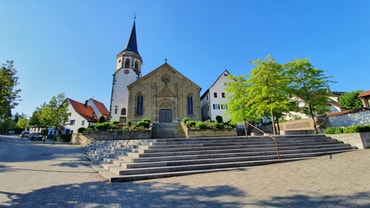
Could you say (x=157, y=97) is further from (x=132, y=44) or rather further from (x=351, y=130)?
(x=351, y=130)

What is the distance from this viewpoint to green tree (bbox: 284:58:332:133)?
51.3 ft

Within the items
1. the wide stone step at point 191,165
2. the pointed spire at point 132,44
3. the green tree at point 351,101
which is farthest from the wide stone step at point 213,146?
the pointed spire at point 132,44

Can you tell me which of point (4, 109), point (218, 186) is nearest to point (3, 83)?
point (4, 109)

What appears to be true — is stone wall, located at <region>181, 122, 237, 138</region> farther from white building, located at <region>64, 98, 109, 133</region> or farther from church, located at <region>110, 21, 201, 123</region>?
white building, located at <region>64, 98, 109, 133</region>

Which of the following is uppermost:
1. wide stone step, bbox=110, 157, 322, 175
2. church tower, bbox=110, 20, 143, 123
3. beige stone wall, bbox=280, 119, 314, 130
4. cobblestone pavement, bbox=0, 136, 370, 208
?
church tower, bbox=110, 20, 143, 123

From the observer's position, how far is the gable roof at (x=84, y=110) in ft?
111

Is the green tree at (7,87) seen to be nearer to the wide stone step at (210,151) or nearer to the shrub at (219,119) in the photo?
the wide stone step at (210,151)

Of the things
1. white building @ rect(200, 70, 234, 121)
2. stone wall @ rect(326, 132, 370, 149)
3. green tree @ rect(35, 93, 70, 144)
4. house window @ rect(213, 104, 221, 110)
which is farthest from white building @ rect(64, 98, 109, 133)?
stone wall @ rect(326, 132, 370, 149)

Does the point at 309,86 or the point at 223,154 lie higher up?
the point at 309,86

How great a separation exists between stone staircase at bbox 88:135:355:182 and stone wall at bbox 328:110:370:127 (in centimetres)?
798

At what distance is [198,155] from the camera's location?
24.3 ft

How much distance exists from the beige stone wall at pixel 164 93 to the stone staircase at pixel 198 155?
1769 centimetres

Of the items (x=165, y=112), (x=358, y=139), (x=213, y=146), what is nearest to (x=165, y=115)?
(x=165, y=112)

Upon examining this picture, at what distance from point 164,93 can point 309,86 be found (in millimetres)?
19563
